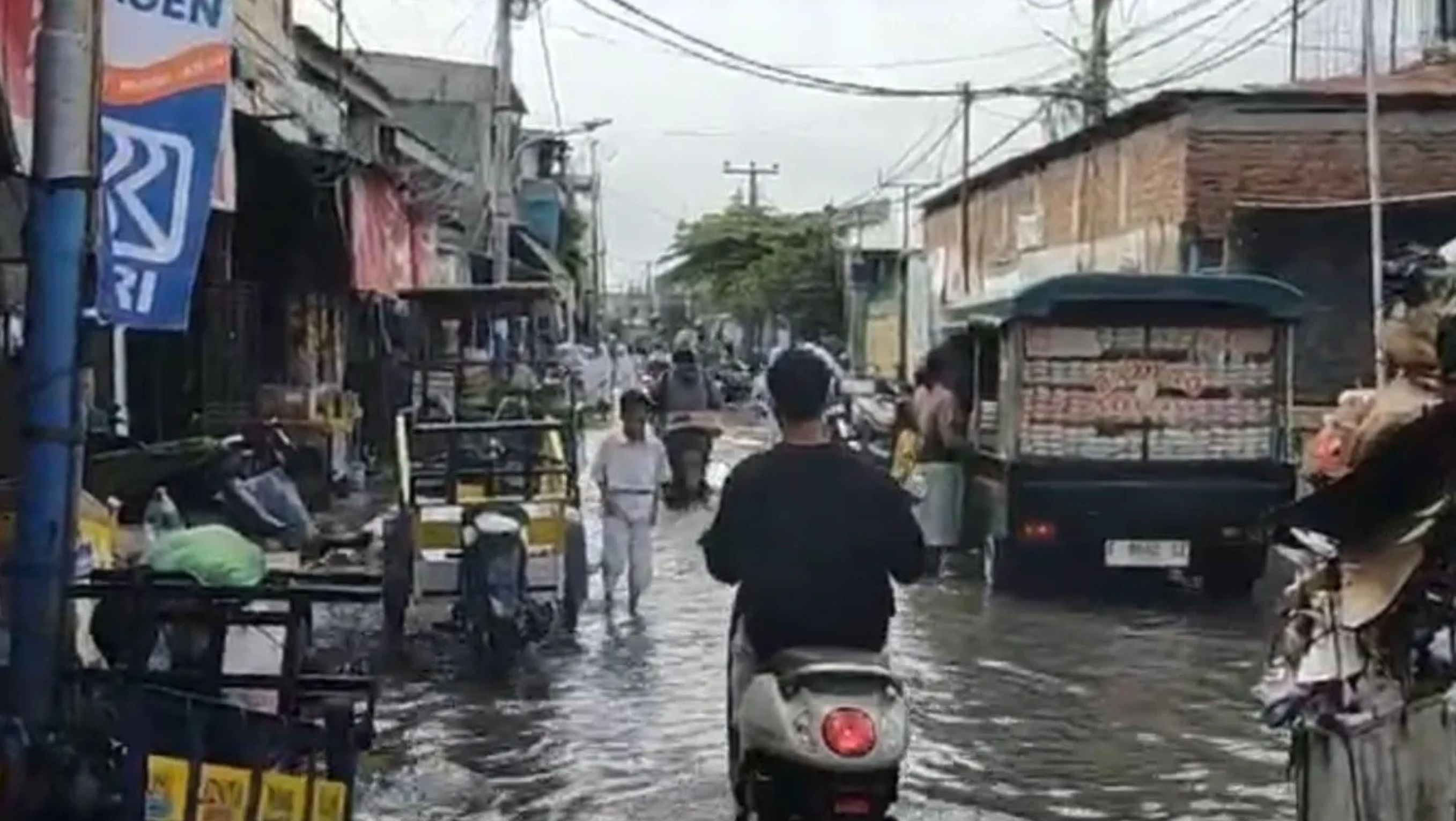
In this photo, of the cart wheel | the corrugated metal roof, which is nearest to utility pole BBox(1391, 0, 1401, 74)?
the corrugated metal roof

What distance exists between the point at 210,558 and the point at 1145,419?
34.3 ft

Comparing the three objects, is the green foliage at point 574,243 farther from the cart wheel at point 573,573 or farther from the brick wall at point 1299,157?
the cart wheel at point 573,573

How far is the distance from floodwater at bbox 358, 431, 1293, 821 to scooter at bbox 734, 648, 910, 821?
7.79 ft

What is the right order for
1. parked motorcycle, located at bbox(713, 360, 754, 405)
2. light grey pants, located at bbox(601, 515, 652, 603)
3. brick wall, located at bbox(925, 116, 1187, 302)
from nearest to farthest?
light grey pants, located at bbox(601, 515, 652, 603) < brick wall, located at bbox(925, 116, 1187, 302) < parked motorcycle, located at bbox(713, 360, 754, 405)

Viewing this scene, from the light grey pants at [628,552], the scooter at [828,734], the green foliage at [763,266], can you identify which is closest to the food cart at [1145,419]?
the light grey pants at [628,552]

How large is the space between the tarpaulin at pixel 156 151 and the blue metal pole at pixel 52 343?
1.25 ft

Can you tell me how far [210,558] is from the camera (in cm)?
752

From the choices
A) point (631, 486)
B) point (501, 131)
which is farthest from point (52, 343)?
point (501, 131)

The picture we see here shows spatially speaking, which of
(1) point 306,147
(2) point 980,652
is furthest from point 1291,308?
(1) point 306,147

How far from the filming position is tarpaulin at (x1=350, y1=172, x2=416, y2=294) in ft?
55.6

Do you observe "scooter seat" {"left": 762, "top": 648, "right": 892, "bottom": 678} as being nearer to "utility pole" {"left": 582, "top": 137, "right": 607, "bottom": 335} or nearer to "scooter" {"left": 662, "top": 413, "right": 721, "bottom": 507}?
"scooter" {"left": 662, "top": 413, "right": 721, "bottom": 507}

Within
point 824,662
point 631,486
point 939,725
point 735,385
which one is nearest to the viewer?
point 824,662

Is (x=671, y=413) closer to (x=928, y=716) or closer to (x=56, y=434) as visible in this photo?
(x=928, y=716)

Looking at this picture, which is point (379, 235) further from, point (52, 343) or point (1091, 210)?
point (1091, 210)
